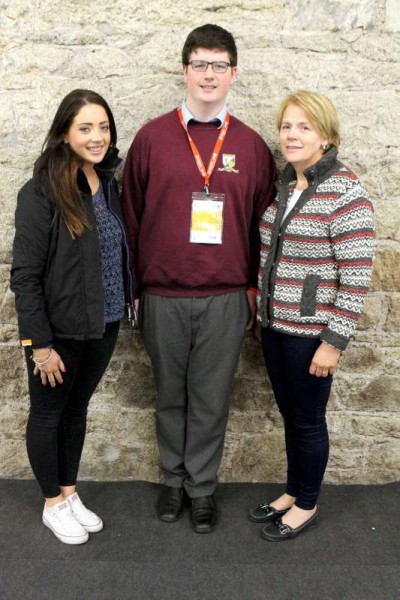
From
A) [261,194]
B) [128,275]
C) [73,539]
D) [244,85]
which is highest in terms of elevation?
[244,85]

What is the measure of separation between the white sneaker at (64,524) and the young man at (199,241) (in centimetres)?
37

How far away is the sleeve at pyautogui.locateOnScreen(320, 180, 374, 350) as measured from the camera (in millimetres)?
2100

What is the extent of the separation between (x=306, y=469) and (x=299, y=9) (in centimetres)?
191

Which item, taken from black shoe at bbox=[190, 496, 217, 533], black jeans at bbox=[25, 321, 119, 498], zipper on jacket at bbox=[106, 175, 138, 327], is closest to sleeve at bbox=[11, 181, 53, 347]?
black jeans at bbox=[25, 321, 119, 498]

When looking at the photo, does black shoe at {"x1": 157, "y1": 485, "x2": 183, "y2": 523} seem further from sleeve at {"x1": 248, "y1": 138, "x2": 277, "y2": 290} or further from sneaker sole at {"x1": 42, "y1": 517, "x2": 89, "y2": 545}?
sleeve at {"x1": 248, "y1": 138, "x2": 277, "y2": 290}

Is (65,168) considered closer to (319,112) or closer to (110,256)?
(110,256)

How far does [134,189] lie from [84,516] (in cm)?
139

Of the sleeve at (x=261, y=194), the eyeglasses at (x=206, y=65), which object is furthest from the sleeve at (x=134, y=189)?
the sleeve at (x=261, y=194)

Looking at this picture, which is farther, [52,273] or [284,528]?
[284,528]

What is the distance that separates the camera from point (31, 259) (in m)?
2.07

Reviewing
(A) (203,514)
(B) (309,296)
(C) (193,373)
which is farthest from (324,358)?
(A) (203,514)

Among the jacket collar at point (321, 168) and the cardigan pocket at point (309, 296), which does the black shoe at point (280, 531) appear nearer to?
the cardigan pocket at point (309, 296)

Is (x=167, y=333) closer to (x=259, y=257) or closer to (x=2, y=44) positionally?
(x=259, y=257)

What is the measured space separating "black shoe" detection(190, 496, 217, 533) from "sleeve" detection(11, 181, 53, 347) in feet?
3.42
